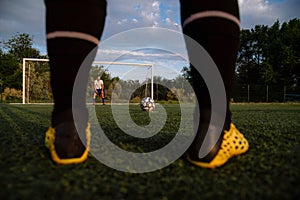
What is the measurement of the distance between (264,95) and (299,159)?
55.0 feet

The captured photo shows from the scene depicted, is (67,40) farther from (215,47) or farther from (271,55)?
(271,55)

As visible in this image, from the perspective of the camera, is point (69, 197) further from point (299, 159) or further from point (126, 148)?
point (299, 159)

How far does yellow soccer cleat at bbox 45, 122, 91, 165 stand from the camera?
74 cm

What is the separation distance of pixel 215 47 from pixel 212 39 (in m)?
0.02

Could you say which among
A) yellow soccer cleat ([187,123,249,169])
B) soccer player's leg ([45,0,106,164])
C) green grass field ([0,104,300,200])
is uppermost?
soccer player's leg ([45,0,106,164])

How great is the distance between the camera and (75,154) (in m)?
0.75

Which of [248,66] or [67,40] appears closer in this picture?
[67,40]

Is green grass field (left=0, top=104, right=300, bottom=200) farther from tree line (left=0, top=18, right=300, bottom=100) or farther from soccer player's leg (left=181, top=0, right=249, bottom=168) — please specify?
tree line (left=0, top=18, right=300, bottom=100)

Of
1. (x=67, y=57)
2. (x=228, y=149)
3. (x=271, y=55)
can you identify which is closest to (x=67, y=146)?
(x=67, y=57)

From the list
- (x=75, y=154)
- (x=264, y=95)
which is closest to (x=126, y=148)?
(x=75, y=154)

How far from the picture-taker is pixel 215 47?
2.52 ft

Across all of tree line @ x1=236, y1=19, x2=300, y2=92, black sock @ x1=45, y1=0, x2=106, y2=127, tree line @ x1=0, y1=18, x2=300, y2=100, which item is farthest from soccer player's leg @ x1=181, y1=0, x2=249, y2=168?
tree line @ x1=236, y1=19, x2=300, y2=92

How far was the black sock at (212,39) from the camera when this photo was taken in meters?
0.76

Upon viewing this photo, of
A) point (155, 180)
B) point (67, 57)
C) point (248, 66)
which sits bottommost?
point (155, 180)
